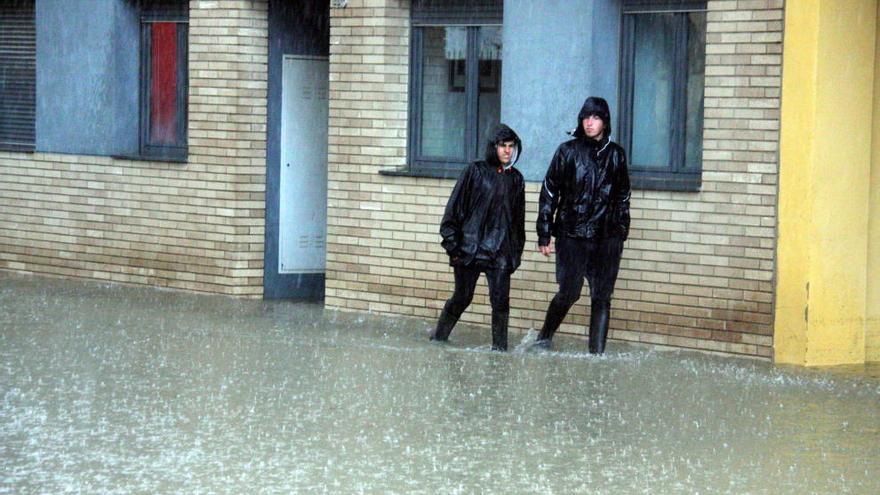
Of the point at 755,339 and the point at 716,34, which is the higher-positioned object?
the point at 716,34

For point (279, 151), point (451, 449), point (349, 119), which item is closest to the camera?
point (451, 449)

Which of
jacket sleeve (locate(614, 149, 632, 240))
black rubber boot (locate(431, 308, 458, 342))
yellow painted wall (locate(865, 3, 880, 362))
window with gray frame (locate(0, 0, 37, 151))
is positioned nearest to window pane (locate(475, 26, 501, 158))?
black rubber boot (locate(431, 308, 458, 342))

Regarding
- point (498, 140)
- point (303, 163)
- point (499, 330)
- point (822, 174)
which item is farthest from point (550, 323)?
point (303, 163)

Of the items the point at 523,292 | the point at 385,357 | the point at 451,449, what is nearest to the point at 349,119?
the point at 523,292

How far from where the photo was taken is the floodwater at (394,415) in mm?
8227

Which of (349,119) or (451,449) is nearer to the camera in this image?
(451,449)

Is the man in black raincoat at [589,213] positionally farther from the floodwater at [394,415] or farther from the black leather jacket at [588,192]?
the floodwater at [394,415]

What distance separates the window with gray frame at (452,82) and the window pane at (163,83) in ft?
9.78

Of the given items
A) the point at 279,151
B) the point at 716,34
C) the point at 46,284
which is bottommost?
the point at 46,284

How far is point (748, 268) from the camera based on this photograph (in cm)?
1254

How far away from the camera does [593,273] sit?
41.3 ft

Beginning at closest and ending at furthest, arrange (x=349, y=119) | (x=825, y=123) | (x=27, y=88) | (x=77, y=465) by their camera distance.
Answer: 1. (x=77, y=465)
2. (x=825, y=123)
3. (x=349, y=119)
4. (x=27, y=88)

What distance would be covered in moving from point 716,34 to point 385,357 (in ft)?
10.8

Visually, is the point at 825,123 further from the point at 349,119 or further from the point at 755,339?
the point at 349,119
